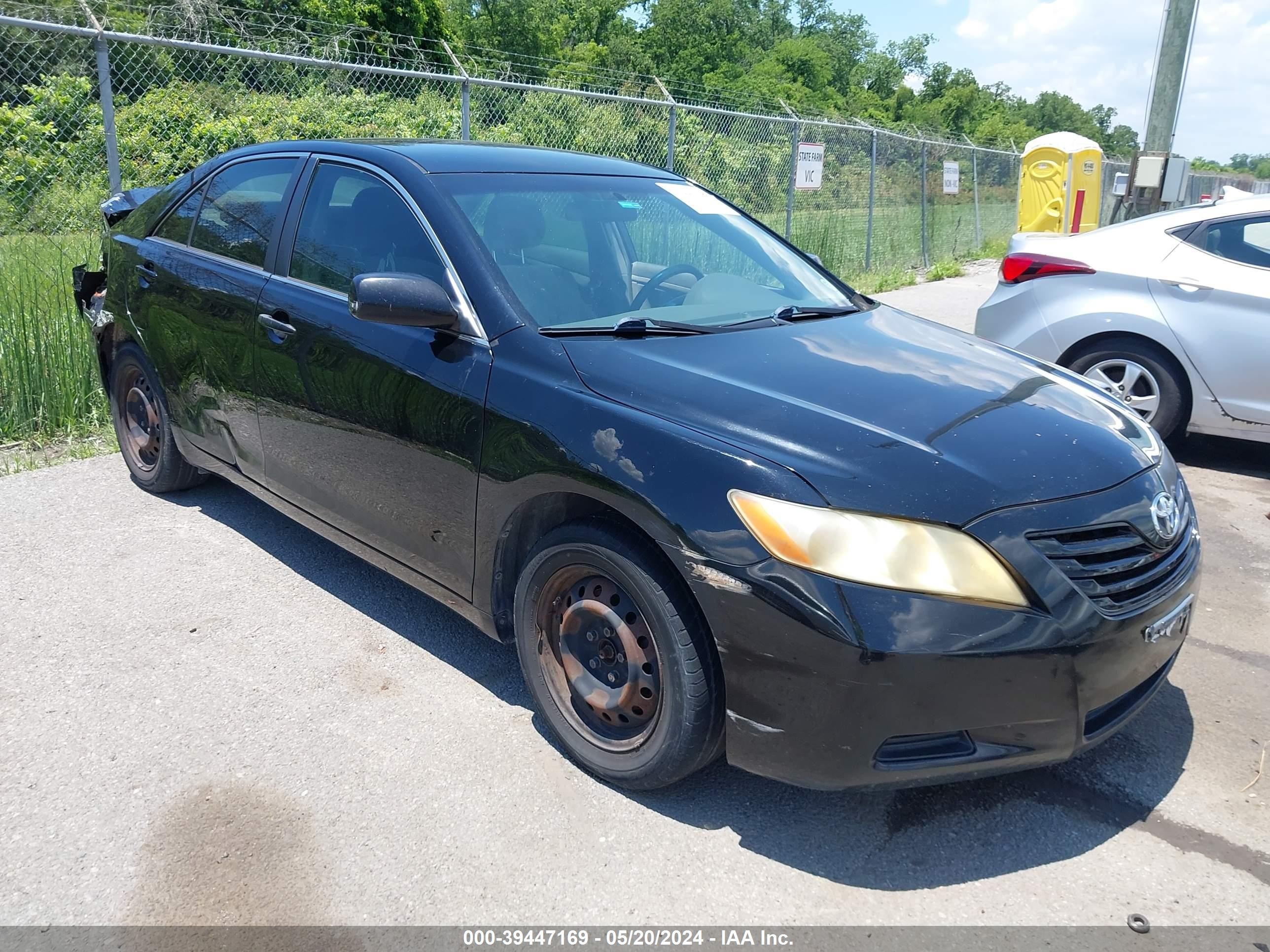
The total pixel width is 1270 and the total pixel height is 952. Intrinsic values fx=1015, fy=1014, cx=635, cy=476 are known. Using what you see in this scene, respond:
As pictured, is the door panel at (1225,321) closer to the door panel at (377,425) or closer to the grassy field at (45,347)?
the door panel at (377,425)

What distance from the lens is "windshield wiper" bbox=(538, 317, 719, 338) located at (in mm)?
3006

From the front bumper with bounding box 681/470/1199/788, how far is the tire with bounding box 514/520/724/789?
3.9 inches

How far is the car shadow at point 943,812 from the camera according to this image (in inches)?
102

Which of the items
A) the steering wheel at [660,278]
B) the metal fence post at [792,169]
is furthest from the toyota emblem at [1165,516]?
the metal fence post at [792,169]

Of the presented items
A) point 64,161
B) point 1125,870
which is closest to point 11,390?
point 64,161

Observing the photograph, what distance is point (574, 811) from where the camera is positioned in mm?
2744

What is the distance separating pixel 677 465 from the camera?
251cm

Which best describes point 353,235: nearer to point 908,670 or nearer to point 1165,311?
point 908,670

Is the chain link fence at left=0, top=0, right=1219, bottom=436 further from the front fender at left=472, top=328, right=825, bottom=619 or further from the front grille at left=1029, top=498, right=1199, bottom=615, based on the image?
the front grille at left=1029, top=498, right=1199, bottom=615

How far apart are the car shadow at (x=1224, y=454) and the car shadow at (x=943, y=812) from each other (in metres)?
3.34

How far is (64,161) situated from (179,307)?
339cm

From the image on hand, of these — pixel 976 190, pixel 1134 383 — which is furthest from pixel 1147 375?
pixel 976 190

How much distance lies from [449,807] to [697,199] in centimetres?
259

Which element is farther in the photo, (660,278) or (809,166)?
(809,166)
